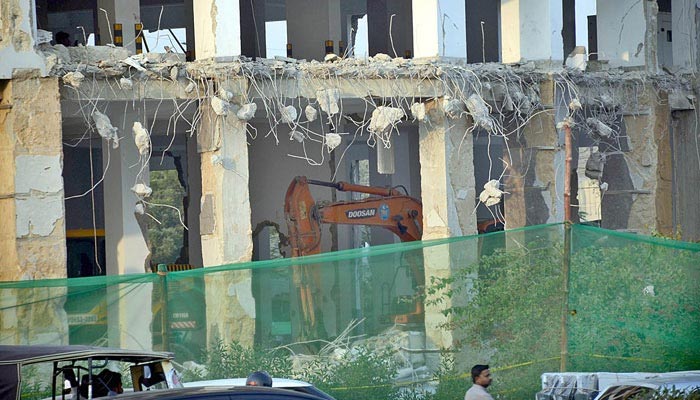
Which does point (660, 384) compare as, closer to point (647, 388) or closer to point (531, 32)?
point (647, 388)

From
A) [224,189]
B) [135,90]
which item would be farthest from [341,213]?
[135,90]

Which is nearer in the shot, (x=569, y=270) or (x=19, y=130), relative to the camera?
(x=569, y=270)

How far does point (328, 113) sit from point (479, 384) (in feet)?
20.1

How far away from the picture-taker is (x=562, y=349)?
36.3 feet

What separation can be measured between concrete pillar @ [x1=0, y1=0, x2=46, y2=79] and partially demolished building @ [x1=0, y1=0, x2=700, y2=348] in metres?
0.02

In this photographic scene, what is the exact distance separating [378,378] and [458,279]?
3.70 ft

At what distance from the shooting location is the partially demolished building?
550 inches

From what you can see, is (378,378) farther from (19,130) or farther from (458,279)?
(19,130)

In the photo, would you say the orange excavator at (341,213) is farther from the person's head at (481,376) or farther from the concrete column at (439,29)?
the person's head at (481,376)

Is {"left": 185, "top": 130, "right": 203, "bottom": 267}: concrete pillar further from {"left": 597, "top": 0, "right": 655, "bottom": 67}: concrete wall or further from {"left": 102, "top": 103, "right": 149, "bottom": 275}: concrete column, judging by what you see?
{"left": 597, "top": 0, "right": 655, "bottom": 67}: concrete wall

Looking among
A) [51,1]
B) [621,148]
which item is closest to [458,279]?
[621,148]

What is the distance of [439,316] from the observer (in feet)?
36.9

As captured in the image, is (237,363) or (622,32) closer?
(237,363)

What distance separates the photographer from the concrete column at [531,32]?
17.6 meters
